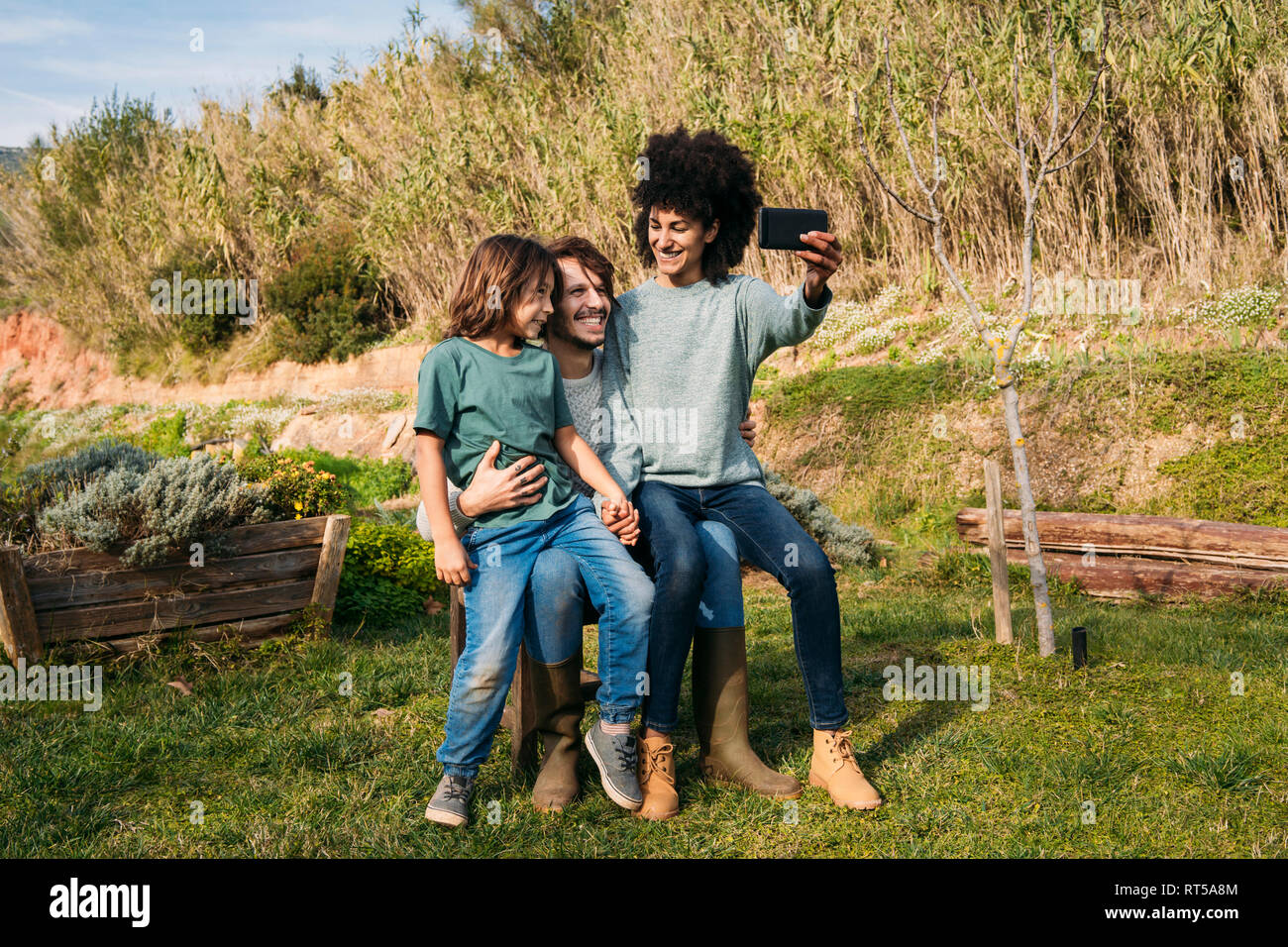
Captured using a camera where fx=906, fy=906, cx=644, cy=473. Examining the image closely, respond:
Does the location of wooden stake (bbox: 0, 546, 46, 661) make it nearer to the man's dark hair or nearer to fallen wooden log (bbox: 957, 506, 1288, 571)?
the man's dark hair

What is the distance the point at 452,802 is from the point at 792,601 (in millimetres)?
1186

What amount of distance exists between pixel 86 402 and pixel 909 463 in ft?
61.0

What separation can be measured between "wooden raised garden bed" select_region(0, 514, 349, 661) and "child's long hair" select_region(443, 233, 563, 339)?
2051mm

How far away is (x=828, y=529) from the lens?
6.68m

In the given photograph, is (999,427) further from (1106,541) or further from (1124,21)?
(1124,21)

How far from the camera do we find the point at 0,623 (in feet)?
12.4

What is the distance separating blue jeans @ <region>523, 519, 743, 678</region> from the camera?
2785mm

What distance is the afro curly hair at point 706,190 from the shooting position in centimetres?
328

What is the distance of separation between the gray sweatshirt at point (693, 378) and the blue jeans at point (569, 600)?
1.04 ft

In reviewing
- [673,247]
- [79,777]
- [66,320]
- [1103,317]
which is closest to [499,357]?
[673,247]

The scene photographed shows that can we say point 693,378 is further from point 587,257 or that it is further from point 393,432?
point 393,432

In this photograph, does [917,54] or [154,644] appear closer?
[154,644]

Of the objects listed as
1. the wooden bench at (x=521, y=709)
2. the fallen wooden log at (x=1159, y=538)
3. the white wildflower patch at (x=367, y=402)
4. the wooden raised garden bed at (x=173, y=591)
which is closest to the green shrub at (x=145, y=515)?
the wooden raised garden bed at (x=173, y=591)

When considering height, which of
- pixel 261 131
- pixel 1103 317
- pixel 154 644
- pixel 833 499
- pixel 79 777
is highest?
pixel 261 131
